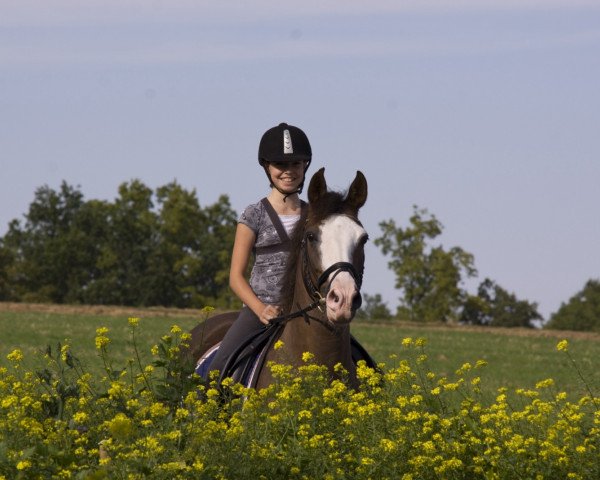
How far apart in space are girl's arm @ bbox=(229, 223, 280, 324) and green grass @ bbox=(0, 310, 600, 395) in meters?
14.7

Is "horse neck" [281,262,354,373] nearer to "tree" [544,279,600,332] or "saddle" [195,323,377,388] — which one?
"saddle" [195,323,377,388]

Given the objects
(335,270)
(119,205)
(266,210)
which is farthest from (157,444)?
(119,205)

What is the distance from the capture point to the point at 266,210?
858 cm

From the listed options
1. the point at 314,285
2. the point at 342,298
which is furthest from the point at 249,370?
the point at 342,298

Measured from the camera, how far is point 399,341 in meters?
42.0

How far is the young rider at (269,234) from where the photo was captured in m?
8.47

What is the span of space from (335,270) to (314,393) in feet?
2.72

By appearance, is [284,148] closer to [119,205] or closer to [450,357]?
[450,357]

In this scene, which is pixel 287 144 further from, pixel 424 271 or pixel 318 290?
pixel 424 271

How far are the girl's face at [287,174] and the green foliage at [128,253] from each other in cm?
8781

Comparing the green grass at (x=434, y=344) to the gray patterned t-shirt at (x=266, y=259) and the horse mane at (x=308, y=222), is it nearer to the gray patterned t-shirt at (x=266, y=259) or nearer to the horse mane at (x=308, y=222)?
the gray patterned t-shirt at (x=266, y=259)

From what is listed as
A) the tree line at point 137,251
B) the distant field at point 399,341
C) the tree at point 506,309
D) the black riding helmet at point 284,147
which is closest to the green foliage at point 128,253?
the tree line at point 137,251

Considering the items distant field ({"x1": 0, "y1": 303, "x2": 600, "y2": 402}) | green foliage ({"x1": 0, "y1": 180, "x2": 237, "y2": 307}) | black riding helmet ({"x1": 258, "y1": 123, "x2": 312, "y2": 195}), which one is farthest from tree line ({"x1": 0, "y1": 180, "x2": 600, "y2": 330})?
black riding helmet ({"x1": 258, "y1": 123, "x2": 312, "y2": 195})

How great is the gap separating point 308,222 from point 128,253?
97946 mm
